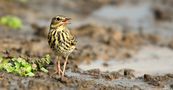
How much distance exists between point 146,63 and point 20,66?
478cm

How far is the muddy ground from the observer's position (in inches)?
381

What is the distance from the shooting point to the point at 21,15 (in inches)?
738

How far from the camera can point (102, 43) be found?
15898mm

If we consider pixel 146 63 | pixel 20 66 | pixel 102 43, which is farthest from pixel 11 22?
pixel 20 66

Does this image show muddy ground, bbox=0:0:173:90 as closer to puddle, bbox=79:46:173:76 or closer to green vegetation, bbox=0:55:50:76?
puddle, bbox=79:46:173:76

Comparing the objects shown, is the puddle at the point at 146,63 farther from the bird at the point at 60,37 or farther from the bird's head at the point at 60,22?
the bird's head at the point at 60,22

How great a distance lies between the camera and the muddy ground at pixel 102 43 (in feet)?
31.7

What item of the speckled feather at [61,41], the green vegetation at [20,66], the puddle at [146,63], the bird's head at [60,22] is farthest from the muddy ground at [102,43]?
the bird's head at [60,22]

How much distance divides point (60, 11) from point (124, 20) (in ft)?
6.82

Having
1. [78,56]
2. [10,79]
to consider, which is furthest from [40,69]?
[78,56]

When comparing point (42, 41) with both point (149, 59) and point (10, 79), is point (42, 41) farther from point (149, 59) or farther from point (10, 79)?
point (10, 79)

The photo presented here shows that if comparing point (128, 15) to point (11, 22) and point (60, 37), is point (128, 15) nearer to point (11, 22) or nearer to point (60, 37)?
point (11, 22)

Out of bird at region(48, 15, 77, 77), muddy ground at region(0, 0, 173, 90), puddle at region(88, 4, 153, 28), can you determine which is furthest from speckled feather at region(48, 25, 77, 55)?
puddle at region(88, 4, 153, 28)

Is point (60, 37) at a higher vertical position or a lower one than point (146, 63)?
higher
